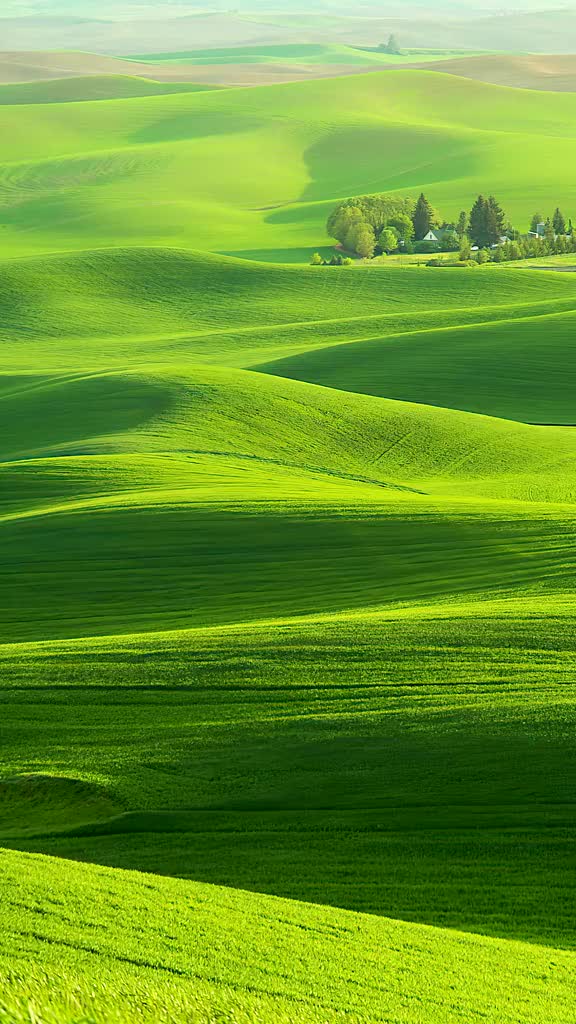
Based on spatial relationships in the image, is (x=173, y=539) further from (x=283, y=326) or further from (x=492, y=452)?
(x=283, y=326)

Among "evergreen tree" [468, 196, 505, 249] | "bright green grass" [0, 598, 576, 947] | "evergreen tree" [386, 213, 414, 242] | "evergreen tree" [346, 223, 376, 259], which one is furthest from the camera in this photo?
"evergreen tree" [386, 213, 414, 242]

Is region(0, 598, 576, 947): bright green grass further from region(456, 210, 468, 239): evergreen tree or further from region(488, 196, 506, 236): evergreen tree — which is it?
region(456, 210, 468, 239): evergreen tree

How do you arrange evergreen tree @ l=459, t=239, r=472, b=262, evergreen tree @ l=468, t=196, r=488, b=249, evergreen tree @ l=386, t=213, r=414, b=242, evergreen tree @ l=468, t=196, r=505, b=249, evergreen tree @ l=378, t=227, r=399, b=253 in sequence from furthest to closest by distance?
1. evergreen tree @ l=386, t=213, r=414, b=242
2. evergreen tree @ l=468, t=196, r=488, b=249
3. evergreen tree @ l=468, t=196, r=505, b=249
4. evergreen tree @ l=378, t=227, r=399, b=253
5. evergreen tree @ l=459, t=239, r=472, b=262

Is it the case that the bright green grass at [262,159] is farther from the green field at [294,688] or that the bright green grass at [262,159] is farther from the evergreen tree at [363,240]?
the green field at [294,688]

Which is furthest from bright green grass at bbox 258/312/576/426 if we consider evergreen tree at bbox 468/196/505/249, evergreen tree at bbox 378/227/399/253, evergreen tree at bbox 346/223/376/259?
evergreen tree at bbox 468/196/505/249

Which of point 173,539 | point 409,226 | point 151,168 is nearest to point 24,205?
point 151,168

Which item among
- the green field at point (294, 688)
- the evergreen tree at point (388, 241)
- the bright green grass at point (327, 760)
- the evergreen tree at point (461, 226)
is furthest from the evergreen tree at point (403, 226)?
the bright green grass at point (327, 760)

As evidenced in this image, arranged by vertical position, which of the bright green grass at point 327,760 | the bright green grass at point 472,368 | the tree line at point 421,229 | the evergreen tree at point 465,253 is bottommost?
the bright green grass at point 472,368
